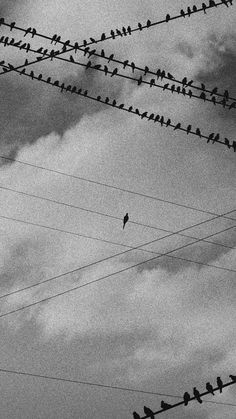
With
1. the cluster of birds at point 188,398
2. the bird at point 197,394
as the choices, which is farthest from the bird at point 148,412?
the bird at point 197,394

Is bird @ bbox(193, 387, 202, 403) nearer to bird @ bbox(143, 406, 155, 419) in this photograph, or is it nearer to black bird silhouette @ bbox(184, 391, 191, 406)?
black bird silhouette @ bbox(184, 391, 191, 406)

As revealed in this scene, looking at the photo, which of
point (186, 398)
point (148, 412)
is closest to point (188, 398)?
point (186, 398)

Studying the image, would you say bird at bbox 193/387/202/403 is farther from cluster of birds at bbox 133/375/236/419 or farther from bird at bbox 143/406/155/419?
bird at bbox 143/406/155/419

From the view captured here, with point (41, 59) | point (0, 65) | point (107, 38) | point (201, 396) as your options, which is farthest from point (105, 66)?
point (201, 396)

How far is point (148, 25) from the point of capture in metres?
9.25

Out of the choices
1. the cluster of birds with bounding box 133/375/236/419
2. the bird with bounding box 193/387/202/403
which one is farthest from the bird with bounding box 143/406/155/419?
the bird with bounding box 193/387/202/403

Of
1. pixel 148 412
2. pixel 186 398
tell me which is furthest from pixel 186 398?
pixel 148 412

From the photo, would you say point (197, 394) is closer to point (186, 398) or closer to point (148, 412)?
point (186, 398)

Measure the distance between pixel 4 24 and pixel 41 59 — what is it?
946mm

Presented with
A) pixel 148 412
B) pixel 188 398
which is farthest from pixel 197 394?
pixel 148 412

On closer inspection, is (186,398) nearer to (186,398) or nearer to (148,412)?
(186,398)

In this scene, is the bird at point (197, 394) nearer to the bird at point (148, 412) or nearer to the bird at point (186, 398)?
the bird at point (186, 398)

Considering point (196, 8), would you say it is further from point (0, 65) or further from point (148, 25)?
point (0, 65)

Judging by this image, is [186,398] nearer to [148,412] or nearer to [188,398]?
[188,398]
